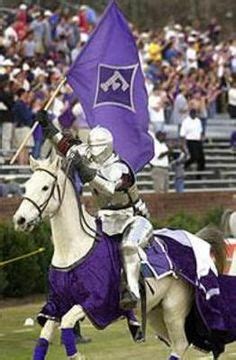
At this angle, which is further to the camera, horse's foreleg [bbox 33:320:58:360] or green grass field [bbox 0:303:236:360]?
green grass field [bbox 0:303:236:360]

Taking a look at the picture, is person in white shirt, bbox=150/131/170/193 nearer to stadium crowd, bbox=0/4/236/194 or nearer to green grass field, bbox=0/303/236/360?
stadium crowd, bbox=0/4/236/194

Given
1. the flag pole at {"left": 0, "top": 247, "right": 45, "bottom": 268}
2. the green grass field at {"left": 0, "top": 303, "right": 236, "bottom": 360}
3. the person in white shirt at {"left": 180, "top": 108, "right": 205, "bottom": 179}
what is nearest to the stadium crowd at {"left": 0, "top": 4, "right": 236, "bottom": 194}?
the person in white shirt at {"left": 180, "top": 108, "right": 205, "bottom": 179}

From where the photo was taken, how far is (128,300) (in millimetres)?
12898

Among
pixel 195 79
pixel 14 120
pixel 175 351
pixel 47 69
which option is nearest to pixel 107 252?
pixel 175 351

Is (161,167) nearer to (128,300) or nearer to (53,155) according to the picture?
(53,155)

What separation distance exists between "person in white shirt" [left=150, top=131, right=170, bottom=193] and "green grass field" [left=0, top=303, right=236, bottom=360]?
832 cm

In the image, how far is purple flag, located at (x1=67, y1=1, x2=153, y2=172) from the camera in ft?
54.3

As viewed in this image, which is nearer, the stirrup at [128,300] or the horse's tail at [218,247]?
the stirrup at [128,300]

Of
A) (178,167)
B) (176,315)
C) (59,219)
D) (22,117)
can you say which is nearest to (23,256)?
(22,117)

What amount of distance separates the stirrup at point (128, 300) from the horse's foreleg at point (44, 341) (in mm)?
614

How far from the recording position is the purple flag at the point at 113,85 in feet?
54.3

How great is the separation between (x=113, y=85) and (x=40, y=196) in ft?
14.2

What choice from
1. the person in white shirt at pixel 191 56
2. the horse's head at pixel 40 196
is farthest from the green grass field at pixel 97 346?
the person in white shirt at pixel 191 56

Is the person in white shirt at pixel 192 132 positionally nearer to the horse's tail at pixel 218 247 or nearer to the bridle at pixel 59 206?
the horse's tail at pixel 218 247
